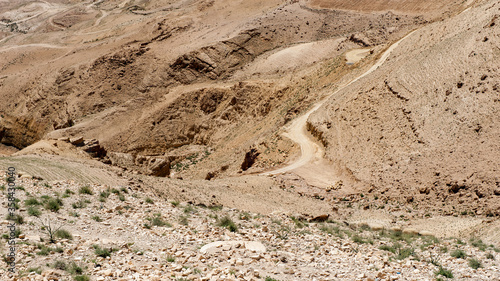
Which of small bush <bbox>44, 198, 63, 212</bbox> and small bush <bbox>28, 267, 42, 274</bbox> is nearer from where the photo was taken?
small bush <bbox>28, 267, 42, 274</bbox>

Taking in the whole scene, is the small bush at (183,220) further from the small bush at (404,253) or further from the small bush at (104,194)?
the small bush at (404,253)

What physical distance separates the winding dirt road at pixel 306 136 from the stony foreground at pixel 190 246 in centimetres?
986

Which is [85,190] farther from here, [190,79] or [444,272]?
[190,79]

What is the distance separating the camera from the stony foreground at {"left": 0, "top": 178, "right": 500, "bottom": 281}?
920cm

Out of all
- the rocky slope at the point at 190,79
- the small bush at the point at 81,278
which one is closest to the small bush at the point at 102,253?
the small bush at the point at 81,278

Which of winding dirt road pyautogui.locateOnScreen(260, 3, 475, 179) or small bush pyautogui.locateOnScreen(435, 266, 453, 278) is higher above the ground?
small bush pyautogui.locateOnScreen(435, 266, 453, 278)

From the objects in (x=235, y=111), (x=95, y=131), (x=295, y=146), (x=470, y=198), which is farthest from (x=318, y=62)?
(x=470, y=198)

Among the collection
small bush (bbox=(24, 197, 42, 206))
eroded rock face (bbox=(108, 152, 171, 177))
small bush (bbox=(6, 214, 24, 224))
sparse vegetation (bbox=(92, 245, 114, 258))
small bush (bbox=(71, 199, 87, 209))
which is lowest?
eroded rock face (bbox=(108, 152, 171, 177))

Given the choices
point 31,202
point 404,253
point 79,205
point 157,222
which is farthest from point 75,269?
point 404,253

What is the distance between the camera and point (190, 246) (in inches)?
434

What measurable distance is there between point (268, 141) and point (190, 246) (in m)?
18.6

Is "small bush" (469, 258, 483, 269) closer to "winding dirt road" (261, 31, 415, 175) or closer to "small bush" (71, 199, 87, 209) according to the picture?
"small bush" (71, 199, 87, 209)

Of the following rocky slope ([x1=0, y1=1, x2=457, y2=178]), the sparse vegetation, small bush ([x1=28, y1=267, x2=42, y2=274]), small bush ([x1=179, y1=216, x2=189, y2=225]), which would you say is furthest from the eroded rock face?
small bush ([x1=28, y1=267, x2=42, y2=274])

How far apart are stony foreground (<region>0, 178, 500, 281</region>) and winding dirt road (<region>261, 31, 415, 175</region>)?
9.86 metres
